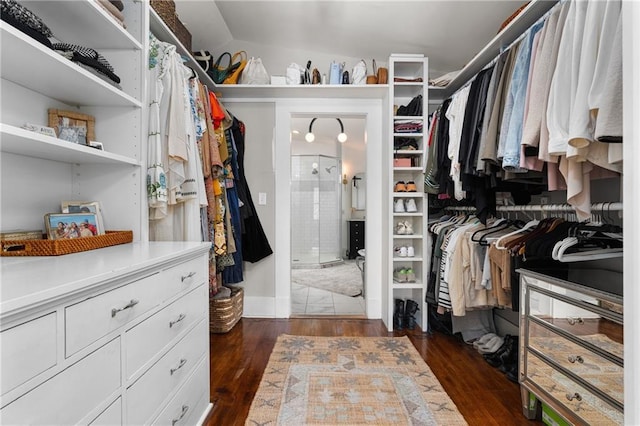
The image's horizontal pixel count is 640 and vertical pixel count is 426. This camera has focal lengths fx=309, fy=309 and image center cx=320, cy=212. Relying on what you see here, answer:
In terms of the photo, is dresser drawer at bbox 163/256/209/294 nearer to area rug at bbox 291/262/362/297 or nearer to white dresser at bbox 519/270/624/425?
white dresser at bbox 519/270/624/425

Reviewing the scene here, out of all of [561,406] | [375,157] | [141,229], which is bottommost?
[561,406]

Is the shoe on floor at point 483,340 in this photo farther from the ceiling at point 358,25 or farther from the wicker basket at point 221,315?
the ceiling at point 358,25

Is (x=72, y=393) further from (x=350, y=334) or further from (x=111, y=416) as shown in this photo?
(x=350, y=334)

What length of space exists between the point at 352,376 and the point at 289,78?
2373 mm

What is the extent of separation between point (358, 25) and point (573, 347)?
8.34 feet

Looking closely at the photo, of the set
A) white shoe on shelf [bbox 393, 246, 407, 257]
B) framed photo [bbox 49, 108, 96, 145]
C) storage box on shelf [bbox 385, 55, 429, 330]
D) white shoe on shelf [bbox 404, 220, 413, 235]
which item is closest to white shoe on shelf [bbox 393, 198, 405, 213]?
storage box on shelf [bbox 385, 55, 429, 330]

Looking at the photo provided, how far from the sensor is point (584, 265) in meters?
1.53

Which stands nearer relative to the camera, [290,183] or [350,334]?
[350,334]

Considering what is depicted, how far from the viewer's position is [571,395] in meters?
1.23

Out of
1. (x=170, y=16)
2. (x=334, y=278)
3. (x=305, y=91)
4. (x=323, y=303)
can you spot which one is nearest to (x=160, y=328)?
(x=170, y=16)

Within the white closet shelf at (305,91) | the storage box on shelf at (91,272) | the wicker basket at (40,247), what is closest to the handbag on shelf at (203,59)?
the white closet shelf at (305,91)

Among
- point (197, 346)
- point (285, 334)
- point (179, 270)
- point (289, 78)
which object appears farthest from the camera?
point (289, 78)

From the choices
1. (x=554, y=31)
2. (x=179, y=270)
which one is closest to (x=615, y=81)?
(x=554, y=31)

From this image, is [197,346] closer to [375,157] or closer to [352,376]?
[352,376]
